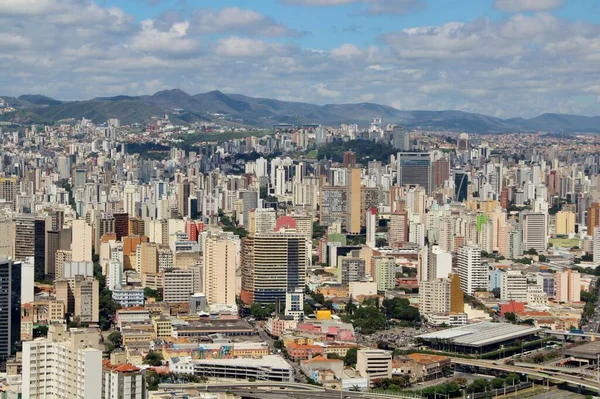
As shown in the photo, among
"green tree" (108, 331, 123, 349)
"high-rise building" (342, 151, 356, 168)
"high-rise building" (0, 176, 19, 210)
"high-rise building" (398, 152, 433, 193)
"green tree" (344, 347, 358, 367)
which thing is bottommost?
"green tree" (344, 347, 358, 367)

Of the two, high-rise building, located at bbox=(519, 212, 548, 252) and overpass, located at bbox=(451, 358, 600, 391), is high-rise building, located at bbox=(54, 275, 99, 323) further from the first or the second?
high-rise building, located at bbox=(519, 212, 548, 252)

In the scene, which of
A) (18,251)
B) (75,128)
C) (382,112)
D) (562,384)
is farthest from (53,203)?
(382,112)

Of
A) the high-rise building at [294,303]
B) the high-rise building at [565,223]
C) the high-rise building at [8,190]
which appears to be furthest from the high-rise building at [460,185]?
the high-rise building at [294,303]

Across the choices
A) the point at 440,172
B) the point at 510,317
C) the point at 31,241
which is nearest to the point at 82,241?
the point at 31,241

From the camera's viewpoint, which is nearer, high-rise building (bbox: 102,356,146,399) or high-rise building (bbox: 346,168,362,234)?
high-rise building (bbox: 102,356,146,399)

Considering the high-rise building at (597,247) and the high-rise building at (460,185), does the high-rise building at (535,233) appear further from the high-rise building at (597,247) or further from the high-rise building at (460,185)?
the high-rise building at (460,185)

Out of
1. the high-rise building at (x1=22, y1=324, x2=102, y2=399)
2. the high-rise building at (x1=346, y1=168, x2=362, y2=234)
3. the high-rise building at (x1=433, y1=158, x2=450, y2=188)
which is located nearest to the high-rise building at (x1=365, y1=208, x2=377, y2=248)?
the high-rise building at (x1=346, y1=168, x2=362, y2=234)
